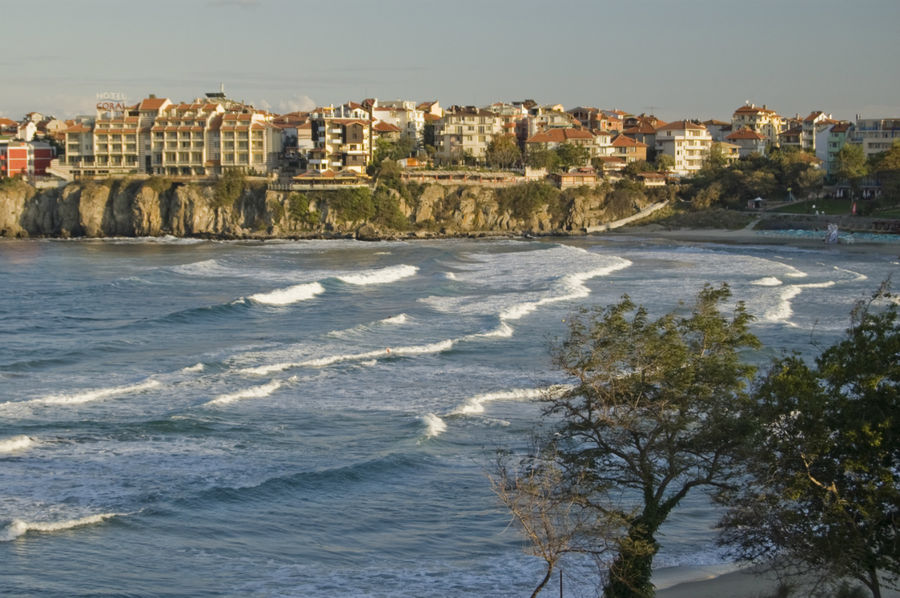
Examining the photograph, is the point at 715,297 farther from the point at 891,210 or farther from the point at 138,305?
the point at 891,210

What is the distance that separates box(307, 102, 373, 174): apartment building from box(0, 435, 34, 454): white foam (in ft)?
220

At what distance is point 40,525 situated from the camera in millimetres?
18688

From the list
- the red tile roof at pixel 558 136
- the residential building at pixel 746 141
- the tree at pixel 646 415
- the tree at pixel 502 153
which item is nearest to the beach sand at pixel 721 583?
the tree at pixel 646 415

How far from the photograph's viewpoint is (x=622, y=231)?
8675 cm

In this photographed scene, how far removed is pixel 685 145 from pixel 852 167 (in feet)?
71.2

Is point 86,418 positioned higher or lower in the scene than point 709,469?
lower

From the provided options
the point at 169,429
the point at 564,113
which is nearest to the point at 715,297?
the point at 169,429

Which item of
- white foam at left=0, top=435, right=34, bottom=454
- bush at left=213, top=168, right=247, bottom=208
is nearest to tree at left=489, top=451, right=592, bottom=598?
white foam at left=0, top=435, right=34, bottom=454

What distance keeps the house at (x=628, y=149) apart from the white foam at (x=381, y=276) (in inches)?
2008

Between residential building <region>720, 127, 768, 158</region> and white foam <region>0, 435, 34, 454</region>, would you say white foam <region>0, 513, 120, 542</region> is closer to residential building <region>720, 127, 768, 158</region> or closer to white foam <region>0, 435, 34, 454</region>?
white foam <region>0, 435, 34, 454</region>

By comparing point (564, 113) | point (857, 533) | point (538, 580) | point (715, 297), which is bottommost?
point (538, 580)

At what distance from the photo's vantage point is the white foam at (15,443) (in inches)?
913

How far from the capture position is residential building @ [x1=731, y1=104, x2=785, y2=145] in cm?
12031

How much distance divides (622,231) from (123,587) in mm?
73648
